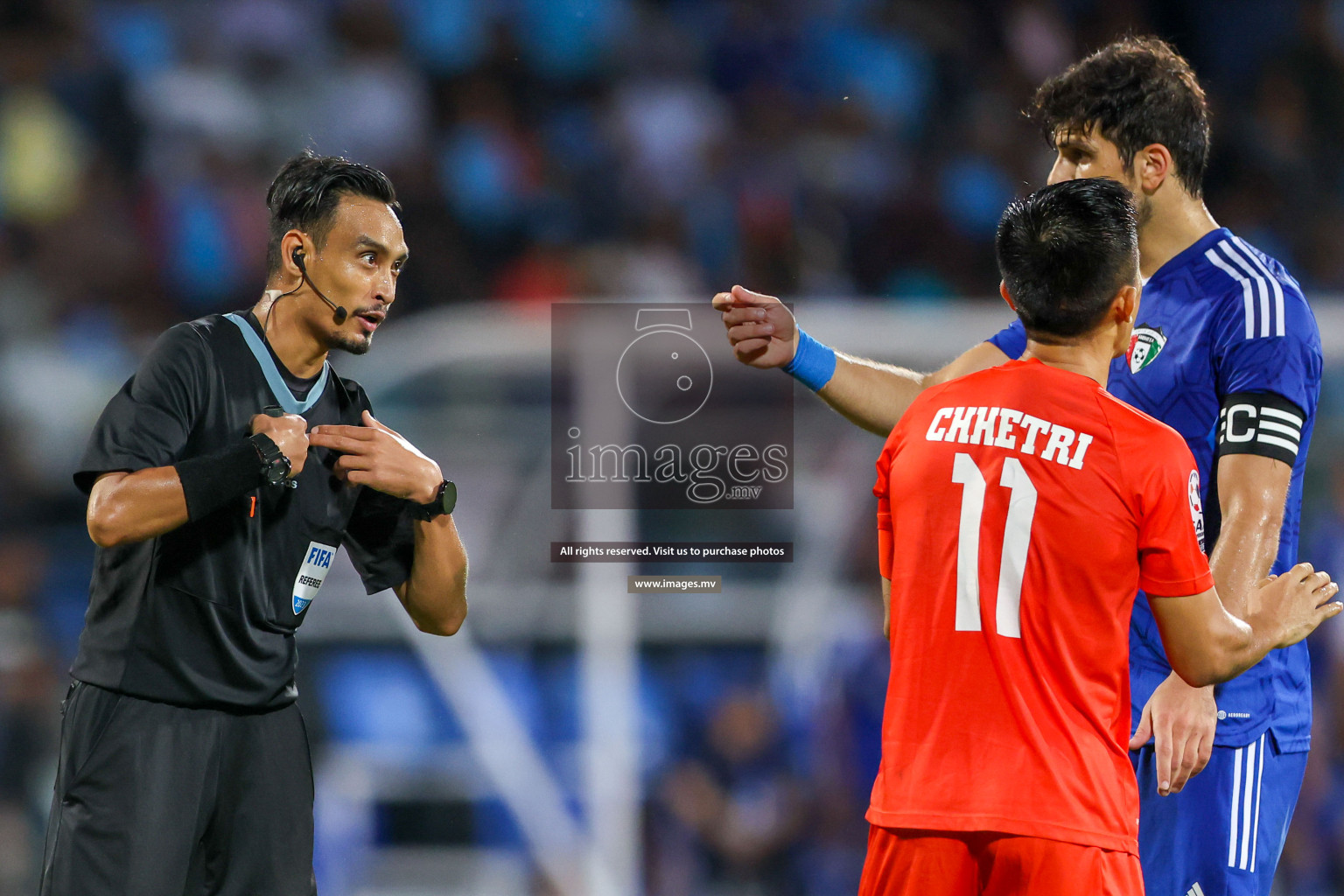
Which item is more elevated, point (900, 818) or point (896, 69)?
point (896, 69)

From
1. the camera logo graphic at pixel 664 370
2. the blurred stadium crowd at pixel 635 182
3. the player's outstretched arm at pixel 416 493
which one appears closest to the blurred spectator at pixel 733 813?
the blurred stadium crowd at pixel 635 182

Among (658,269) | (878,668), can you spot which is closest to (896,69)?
(658,269)

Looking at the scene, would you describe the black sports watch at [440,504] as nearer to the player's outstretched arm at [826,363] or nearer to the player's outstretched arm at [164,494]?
the player's outstretched arm at [164,494]

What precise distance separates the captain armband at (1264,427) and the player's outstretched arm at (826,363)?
0.61m

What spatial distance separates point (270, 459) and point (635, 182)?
2.87 metres

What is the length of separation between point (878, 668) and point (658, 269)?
1613 mm

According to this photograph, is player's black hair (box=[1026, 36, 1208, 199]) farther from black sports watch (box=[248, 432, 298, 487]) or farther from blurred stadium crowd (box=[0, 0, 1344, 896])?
black sports watch (box=[248, 432, 298, 487])

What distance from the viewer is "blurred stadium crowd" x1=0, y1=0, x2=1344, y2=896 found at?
4242 mm

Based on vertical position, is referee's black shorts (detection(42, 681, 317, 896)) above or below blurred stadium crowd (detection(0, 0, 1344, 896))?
below

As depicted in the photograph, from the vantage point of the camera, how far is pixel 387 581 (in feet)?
9.29

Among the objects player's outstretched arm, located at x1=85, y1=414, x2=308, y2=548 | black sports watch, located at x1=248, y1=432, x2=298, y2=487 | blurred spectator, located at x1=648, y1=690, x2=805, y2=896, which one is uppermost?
black sports watch, located at x1=248, y1=432, x2=298, y2=487

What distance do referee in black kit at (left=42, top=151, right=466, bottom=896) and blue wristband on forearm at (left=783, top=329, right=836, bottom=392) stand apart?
2.82 ft

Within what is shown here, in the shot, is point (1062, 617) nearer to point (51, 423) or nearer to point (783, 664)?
point (783, 664)

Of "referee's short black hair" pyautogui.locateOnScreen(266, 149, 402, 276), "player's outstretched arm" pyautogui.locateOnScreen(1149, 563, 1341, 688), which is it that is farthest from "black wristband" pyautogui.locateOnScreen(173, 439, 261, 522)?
"player's outstretched arm" pyautogui.locateOnScreen(1149, 563, 1341, 688)
